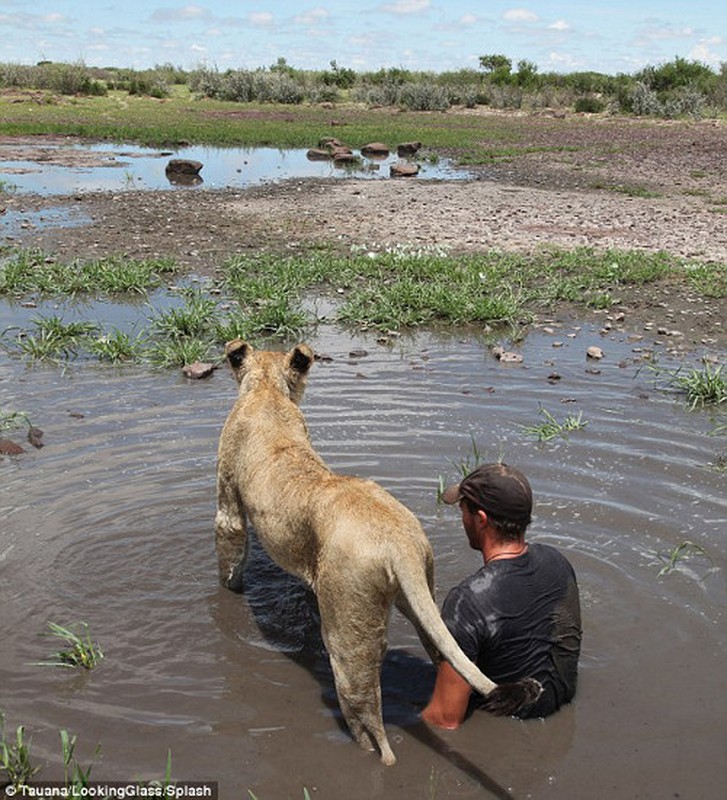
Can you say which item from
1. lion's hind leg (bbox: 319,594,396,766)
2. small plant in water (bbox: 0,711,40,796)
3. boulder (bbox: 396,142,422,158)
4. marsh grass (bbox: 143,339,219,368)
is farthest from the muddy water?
boulder (bbox: 396,142,422,158)

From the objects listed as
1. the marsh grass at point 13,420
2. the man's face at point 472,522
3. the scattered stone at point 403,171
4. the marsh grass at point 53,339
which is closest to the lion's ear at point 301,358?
the man's face at point 472,522

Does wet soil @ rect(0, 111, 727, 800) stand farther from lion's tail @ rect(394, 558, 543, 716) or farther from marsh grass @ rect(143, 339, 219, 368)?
lion's tail @ rect(394, 558, 543, 716)

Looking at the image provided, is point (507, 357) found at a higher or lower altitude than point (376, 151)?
lower

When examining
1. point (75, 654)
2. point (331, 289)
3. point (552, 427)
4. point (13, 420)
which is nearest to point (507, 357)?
point (552, 427)

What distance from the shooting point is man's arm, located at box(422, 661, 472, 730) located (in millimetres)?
4258

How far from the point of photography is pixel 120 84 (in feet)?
184

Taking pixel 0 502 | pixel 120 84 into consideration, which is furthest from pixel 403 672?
pixel 120 84

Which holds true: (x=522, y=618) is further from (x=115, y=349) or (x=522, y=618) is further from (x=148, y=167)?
(x=148, y=167)

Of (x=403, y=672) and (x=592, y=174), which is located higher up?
(x=592, y=174)

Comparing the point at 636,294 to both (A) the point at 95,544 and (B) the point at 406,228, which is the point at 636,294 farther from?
(A) the point at 95,544

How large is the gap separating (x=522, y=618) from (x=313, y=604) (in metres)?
→ 1.70

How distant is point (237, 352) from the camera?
556cm

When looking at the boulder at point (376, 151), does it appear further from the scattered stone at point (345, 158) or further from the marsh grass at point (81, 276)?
the marsh grass at point (81, 276)

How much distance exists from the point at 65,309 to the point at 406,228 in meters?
6.66
